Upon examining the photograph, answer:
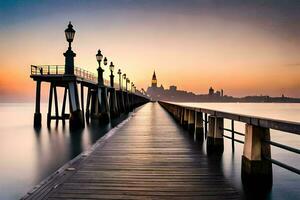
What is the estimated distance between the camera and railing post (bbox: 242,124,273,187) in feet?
16.4

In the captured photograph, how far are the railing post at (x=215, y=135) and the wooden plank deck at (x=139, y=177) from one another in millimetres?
494

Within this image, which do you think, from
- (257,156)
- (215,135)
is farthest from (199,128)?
(257,156)

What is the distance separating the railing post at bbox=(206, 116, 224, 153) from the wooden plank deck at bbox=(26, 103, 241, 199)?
49 cm

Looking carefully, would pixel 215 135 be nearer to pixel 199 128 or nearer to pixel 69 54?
pixel 199 128

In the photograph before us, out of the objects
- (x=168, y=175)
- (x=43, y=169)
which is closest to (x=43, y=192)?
(x=168, y=175)

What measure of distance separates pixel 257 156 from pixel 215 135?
3305mm

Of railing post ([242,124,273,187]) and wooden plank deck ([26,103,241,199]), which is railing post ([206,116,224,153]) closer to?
wooden plank deck ([26,103,241,199])

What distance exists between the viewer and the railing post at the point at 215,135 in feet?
26.7

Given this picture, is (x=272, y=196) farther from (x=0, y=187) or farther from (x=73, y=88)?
(x=73, y=88)

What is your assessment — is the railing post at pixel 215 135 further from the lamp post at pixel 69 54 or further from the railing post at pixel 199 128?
the lamp post at pixel 69 54

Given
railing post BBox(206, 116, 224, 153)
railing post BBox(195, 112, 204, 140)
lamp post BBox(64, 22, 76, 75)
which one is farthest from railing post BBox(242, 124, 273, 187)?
lamp post BBox(64, 22, 76, 75)

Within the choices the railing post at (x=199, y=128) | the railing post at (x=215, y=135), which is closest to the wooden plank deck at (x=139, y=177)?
the railing post at (x=215, y=135)

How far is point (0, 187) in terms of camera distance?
7.93 metres

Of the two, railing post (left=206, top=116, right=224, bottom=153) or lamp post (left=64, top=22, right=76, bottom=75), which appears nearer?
railing post (left=206, top=116, right=224, bottom=153)
